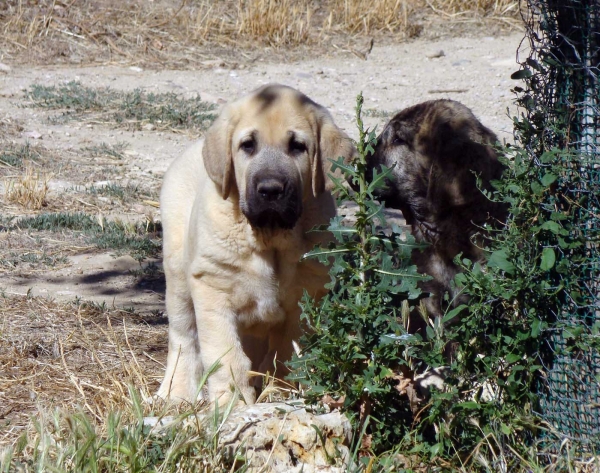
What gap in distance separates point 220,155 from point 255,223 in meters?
0.41

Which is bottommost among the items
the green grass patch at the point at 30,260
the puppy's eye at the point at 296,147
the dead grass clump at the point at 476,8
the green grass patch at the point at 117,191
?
the green grass patch at the point at 30,260

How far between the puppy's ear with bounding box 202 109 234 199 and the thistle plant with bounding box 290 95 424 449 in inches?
44.1

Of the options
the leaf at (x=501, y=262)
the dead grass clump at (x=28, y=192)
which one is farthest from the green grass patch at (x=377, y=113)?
the leaf at (x=501, y=262)

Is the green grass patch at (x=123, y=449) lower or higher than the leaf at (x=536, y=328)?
lower

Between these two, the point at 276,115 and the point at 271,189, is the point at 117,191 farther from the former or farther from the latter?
the point at 271,189

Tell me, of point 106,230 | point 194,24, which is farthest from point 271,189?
point 194,24

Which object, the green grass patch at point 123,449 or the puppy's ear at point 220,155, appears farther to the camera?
the puppy's ear at point 220,155

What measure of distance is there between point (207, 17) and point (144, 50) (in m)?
1.26

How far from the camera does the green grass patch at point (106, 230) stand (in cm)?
657

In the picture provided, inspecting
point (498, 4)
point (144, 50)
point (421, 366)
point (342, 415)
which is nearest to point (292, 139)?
point (421, 366)

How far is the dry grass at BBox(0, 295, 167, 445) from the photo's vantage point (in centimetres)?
398

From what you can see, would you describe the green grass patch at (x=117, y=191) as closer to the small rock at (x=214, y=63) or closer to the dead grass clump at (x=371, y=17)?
the small rock at (x=214, y=63)

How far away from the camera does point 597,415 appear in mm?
2984

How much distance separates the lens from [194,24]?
12.8m
